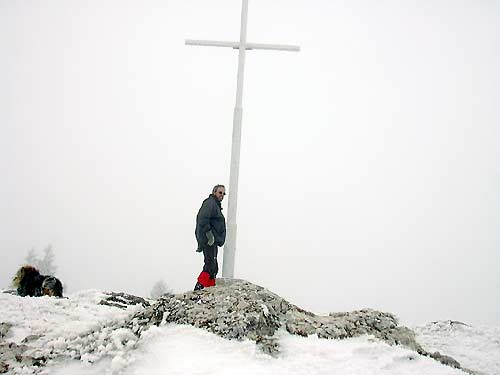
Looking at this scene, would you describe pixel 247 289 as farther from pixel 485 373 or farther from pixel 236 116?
pixel 236 116

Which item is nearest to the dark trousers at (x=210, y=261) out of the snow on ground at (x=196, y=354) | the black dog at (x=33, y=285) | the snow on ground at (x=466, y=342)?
the snow on ground at (x=196, y=354)

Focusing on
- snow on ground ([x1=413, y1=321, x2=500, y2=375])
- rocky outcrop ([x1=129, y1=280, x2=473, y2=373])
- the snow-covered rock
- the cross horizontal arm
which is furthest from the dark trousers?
the cross horizontal arm

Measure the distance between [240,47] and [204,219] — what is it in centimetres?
646

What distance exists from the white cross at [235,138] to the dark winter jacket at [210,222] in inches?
25.5

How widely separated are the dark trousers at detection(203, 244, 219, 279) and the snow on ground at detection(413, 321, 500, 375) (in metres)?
4.70

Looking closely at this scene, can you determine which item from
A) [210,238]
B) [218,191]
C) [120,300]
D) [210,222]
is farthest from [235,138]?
[120,300]

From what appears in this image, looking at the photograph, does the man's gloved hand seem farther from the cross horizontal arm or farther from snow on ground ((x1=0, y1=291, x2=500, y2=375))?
the cross horizontal arm

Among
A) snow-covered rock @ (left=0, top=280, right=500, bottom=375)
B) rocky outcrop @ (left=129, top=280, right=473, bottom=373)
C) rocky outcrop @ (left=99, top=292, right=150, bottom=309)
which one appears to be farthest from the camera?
rocky outcrop @ (left=99, top=292, right=150, bottom=309)

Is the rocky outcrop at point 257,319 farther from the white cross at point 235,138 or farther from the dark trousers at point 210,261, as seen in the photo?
the white cross at point 235,138

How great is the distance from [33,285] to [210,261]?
5.32 meters

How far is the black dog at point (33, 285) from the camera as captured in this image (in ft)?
34.6

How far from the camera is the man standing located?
29.9 feet

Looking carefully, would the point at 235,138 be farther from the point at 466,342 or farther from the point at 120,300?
the point at 466,342

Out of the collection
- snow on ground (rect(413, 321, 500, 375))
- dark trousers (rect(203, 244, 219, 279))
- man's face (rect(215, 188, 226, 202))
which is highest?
man's face (rect(215, 188, 226, 202))
